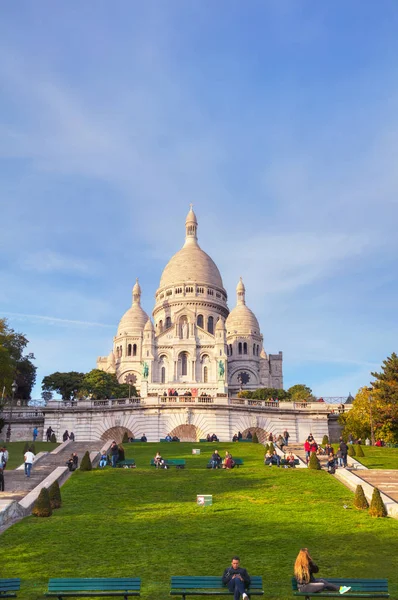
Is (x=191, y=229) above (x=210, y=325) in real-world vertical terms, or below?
above

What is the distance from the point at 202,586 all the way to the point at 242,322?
109977mm

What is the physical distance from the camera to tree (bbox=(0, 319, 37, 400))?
53812 millimetres

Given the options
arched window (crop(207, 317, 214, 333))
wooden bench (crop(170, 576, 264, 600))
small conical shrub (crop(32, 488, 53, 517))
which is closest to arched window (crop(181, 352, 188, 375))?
arched window (crop(207, 317, 214, 333))

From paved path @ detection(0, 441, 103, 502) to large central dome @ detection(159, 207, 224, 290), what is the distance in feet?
277

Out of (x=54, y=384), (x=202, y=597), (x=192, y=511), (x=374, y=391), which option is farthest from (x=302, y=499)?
(x=54, y=384)

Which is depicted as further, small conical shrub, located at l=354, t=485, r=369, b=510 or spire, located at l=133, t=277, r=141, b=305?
spire, located at l=133, t=277, r=141, b=305

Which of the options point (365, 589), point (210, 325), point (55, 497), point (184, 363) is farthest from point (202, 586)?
point (210, 325)

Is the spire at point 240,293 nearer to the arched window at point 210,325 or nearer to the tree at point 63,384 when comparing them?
the arched window at point 210,325

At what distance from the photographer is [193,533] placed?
19953 millimetres

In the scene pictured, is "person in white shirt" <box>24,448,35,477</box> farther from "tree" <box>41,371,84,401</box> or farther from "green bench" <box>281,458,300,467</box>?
"tree" <box>41,371,84,401</box>

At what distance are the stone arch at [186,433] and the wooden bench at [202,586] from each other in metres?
39.9

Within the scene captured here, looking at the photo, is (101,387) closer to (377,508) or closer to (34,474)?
(34,474)

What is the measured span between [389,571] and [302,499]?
8328 millimetres

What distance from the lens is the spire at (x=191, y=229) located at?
138 meters
